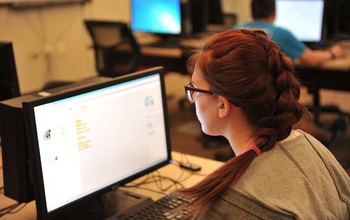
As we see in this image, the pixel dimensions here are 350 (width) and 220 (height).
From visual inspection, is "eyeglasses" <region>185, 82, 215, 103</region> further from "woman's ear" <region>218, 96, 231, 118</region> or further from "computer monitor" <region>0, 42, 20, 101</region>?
"computer monitor" <region>0, 42, 20, 101</region>

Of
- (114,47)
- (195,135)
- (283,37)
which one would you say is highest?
(283,37)

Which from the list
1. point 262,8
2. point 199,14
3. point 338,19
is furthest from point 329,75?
point 199,14

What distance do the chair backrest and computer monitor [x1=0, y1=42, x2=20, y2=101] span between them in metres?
2.28

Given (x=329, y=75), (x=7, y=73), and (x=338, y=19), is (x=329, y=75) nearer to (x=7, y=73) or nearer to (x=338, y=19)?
(x=338, y=19)

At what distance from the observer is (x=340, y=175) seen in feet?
3.75

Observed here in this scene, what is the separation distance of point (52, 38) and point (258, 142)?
4.52 meters

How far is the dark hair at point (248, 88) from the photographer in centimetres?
102

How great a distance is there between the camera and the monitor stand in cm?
147

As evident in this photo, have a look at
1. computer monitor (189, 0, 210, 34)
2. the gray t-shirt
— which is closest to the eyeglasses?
the gray t-shirt

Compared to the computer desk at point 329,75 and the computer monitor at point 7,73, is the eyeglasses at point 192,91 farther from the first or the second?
the computer desk at point 329,75

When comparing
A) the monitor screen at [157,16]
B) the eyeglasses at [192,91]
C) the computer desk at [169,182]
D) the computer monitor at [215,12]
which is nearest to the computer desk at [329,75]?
the monitor screen at [157,16]

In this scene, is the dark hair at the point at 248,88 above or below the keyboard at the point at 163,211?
above

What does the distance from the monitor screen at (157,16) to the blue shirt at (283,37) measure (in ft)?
4.27

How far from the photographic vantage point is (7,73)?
1813 millimetres
